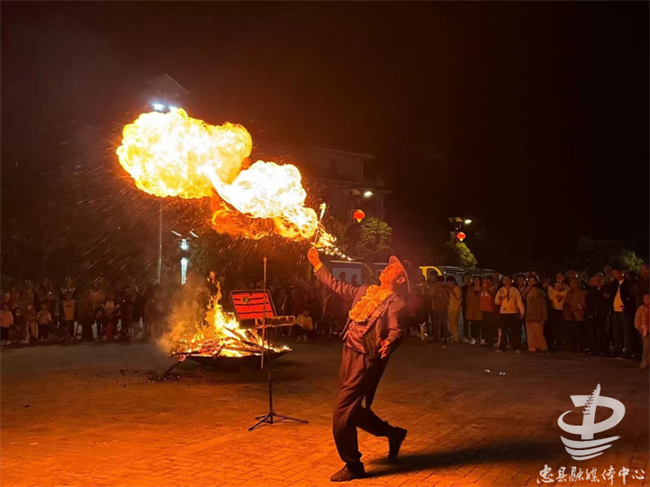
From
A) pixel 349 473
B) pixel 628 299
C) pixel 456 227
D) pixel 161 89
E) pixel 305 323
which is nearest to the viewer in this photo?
pixel 349 473

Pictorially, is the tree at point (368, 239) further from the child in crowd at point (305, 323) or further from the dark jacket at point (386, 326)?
the dark jacket at point (386, 326)

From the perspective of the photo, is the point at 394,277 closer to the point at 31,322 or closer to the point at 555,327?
the point at 555,327

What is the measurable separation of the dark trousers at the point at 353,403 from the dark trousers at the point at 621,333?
9539 mm

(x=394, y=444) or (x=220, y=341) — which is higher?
(x=220, y=341)

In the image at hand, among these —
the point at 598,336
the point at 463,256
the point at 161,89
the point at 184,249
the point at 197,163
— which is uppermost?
the point at 161,89

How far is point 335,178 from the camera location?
1908 inches

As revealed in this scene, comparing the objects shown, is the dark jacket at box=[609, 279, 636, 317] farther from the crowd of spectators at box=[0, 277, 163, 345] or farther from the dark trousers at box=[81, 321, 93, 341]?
the dark trousers at box=[81, 321, 93, 341]

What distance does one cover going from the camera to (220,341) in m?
11.4

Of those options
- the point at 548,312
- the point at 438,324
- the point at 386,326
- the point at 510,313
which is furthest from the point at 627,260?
the point at 386,326

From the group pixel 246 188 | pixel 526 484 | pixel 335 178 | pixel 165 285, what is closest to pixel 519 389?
pixel 526 484

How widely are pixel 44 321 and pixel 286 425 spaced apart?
38.4 ft

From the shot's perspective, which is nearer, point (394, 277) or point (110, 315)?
point (394, 277)

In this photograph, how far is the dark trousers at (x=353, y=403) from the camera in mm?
5336

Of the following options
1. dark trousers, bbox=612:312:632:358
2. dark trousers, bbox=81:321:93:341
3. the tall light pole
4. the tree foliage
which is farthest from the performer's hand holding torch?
the tree foliage
